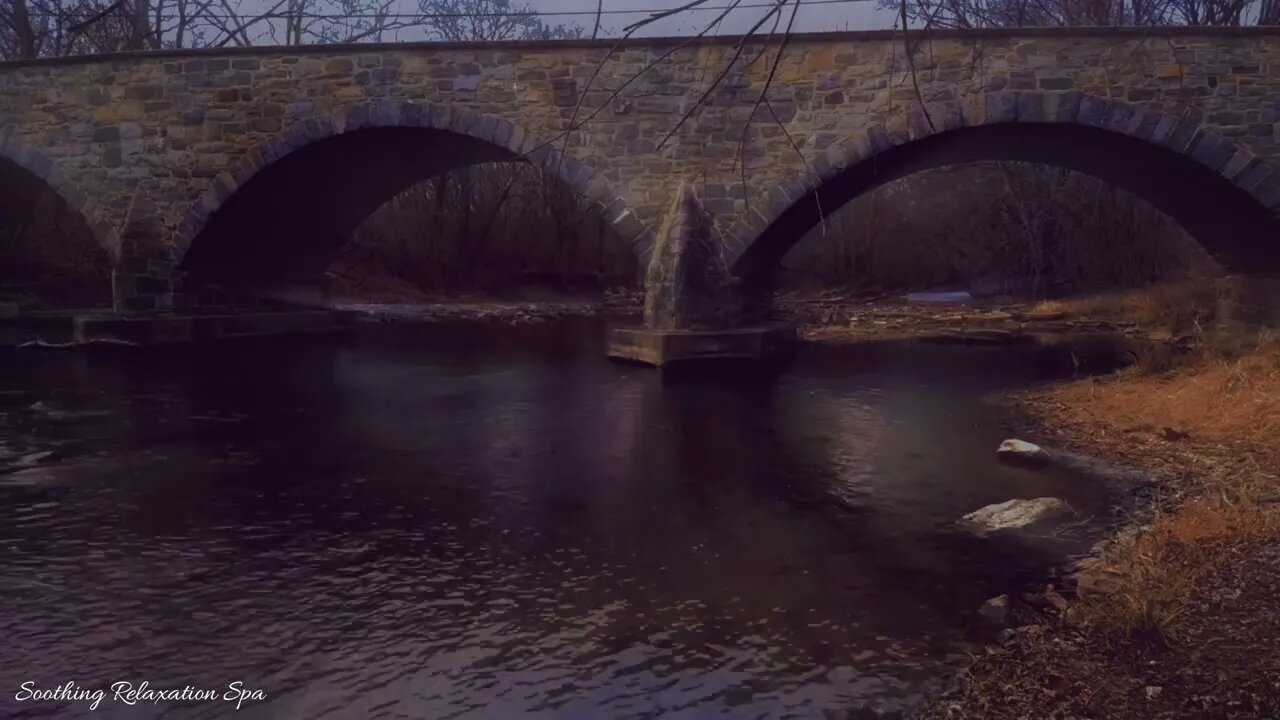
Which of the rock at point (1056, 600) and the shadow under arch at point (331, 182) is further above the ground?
the shadow under arch at point (331, 182)

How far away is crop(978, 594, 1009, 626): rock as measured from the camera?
463cm

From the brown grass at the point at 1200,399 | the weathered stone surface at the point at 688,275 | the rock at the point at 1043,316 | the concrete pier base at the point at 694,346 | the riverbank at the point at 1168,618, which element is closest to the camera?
the riverbank at the point at 1168,618

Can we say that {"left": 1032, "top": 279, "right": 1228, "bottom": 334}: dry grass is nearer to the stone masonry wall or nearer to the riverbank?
the stone masonry wall

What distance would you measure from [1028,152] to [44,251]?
1649 cm

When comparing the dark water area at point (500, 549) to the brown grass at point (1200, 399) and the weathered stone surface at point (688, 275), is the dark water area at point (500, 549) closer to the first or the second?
the brown grass at point (1200, 399)

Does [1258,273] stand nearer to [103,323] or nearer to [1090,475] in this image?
[1090,475]

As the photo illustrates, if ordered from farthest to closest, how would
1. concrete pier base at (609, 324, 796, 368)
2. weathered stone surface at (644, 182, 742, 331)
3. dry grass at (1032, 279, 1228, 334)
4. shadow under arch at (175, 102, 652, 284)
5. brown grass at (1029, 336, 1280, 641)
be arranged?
dry grass at (1032, 279, 1228, 334), shadow under arch at (175, 102, 652, 284), weathered stone surface at (644, 182, 742, 331), concrete pier base at (609, 324, 796, 368), brown grass at (1029, 336, 1280, 641)

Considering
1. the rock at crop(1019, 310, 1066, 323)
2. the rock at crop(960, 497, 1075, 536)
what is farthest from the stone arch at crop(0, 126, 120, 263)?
the rock at crop(1019, 310, 1066, 323)

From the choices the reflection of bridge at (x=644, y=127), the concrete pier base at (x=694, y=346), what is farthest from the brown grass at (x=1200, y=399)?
the concrete pier base at (x=694, y=346)

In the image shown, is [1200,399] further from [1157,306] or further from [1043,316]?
[1043,316]

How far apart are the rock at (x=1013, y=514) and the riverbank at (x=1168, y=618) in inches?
15.6

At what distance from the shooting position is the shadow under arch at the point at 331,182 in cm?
1397

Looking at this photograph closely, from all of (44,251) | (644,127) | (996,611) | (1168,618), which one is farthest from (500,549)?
(44,251)

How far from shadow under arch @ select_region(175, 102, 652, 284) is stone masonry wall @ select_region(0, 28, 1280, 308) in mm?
51
